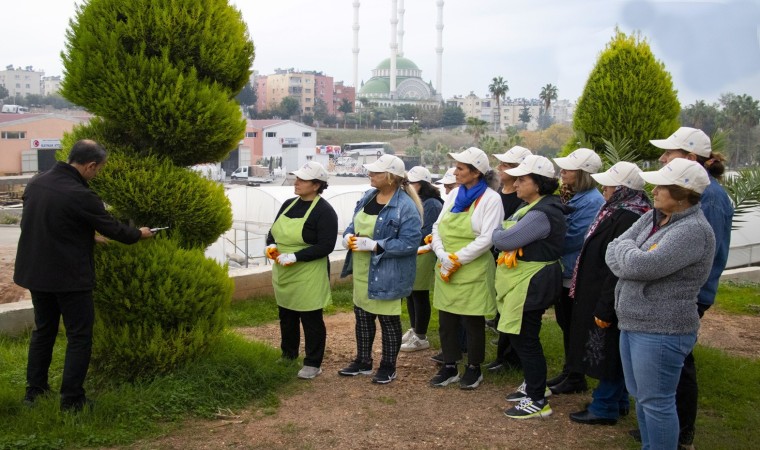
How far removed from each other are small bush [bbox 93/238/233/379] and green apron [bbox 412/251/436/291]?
2188 mm

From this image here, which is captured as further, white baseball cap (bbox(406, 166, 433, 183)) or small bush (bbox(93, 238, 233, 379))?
white baseball cap (bbox(406, 166, 433, 183))

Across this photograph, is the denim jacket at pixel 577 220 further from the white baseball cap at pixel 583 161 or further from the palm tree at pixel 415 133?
the palm tree at pixel 415 133

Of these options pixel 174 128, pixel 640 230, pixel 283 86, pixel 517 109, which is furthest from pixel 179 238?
pixel 517 109

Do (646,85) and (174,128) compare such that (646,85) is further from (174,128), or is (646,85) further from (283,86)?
(283,86)

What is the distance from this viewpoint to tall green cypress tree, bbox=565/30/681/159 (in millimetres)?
7801

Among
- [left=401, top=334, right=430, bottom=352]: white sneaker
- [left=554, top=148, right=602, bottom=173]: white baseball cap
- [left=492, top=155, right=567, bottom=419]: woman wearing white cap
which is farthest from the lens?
[left=401, top=334, right=430, bottom=352]: white sneaker

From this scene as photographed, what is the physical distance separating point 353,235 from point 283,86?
391 ft

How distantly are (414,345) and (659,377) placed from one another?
3.34 m

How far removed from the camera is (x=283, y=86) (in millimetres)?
121562

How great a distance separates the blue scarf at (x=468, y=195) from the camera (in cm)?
546

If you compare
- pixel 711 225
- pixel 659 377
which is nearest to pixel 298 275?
pixel 659 377

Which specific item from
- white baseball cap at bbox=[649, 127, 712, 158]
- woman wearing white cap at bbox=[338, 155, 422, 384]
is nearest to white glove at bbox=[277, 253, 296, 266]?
woman wearing white cap at bbox=[338, 155, 422, 384]

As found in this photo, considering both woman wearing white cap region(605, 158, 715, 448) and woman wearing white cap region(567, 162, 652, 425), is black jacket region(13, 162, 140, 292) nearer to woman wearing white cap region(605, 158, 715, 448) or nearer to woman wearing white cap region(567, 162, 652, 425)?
woman wearing white cap region(567, 162, 652, 425)

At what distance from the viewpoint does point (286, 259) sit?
560cm
